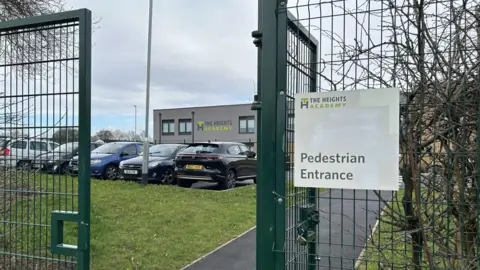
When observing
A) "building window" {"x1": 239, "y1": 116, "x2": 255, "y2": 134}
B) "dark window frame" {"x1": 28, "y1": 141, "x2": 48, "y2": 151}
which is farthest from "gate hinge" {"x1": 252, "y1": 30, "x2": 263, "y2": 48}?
"building window" {"x1": 239, "y1": 116, "x2": 255, "y2": 134}

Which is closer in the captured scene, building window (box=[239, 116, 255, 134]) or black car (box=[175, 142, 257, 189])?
black car (box=[175, 142, 257, 189])

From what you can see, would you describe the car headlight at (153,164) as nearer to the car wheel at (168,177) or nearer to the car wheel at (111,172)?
the car wheel at (168,177)

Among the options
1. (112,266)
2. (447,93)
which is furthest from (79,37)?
(112,266)

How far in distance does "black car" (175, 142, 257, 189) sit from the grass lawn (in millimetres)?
1401

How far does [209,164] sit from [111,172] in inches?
161

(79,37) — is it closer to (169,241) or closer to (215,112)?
(169,241)

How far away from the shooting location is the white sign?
1.87m

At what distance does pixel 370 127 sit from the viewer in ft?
6.25

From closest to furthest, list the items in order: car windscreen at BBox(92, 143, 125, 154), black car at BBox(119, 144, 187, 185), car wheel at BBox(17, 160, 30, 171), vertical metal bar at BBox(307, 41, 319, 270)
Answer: vertical metal bar at BBox(307, 41, 319, 270) < car wheel at BBox(17, 160, 30, 171) < black car at BBox(119, 144, 187, 185) < car windscreen at BBox(92, 143, 125, 154)

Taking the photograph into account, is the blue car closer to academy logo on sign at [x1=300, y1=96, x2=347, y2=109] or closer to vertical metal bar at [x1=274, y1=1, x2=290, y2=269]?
vertical metal bar at [x1=274, y1=1, x2=290, y2=269]

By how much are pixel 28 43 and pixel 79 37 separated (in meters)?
0.80

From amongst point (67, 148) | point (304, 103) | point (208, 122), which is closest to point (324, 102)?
point (304, 103)

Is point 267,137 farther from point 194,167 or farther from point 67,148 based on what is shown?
point 194,167

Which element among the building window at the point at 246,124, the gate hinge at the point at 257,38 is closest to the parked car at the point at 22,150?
the gate hinge at the point at 257,38
